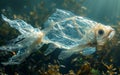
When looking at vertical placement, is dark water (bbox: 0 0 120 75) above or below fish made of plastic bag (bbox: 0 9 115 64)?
above

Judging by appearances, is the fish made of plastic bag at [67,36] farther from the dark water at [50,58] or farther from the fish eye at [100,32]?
the dark water at [50,58]

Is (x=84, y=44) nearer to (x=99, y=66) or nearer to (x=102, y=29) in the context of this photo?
(x=102, y=29)

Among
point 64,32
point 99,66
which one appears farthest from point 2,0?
point 64,32

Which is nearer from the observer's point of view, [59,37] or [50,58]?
[59,37]

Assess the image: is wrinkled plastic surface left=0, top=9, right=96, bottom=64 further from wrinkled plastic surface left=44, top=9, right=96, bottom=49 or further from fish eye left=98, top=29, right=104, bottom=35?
fish eye left=98, top=29, right=104, bottom=35

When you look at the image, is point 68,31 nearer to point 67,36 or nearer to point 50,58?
point 67,36

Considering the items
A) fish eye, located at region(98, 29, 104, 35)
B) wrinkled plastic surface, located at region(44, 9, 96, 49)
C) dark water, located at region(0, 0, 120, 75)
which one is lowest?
→ fish eye, located at region(98, 29, 104, 35)

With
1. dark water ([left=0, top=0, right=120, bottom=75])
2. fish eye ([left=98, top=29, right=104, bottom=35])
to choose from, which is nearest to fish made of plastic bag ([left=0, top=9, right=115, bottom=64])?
fish eye ([left=98, top=29, right=104, bottom=35])

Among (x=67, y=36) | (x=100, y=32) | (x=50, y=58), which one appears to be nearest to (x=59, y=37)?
(x=67, y=36)
